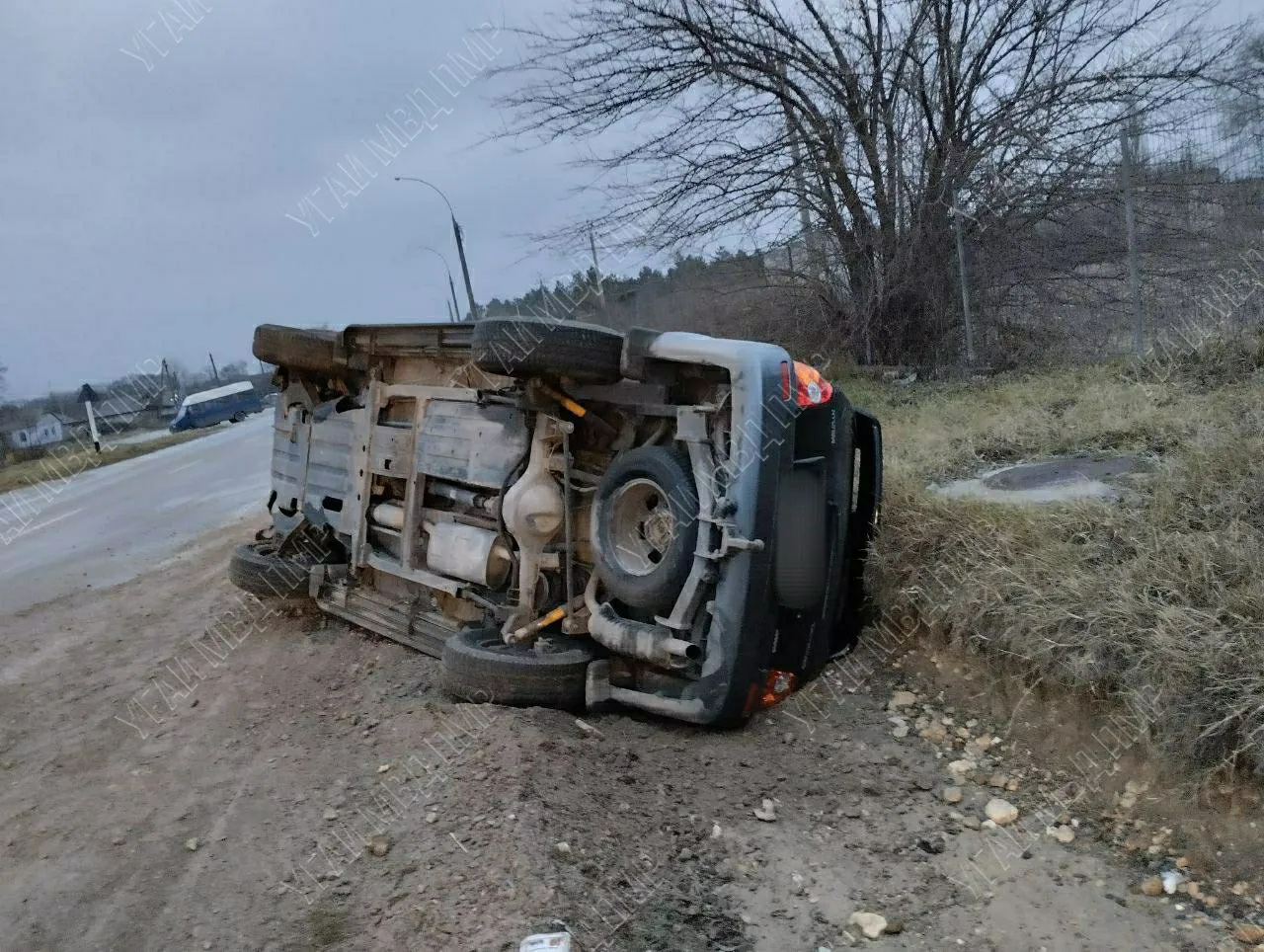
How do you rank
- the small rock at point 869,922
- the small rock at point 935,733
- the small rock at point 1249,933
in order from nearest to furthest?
1. the small rock at point 1249,933
2. the small rock at point 869,922
3. the small rock at point 935,733

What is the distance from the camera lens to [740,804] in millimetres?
3402

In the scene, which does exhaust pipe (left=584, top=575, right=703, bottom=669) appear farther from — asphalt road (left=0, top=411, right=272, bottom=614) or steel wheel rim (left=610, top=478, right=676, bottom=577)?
asphalt road (left=0, top=411, right=272, bottom=614)

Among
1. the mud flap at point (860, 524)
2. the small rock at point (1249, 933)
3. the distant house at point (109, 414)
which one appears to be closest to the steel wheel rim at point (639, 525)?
the mud flap at point (860, 524)

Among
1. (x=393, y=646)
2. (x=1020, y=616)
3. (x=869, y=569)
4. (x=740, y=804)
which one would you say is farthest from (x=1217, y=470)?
(x=393, y=646)

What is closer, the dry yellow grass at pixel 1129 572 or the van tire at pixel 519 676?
the dry yellow grass at pixel 1129 572

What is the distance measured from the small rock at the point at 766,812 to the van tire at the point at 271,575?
345cm

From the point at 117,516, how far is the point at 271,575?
25.0 ft

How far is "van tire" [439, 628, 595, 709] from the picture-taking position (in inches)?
159

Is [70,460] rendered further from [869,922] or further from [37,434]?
[869,922]

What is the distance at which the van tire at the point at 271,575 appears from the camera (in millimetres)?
5820

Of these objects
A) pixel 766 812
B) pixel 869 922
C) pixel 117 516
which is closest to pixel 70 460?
pixel 117 516

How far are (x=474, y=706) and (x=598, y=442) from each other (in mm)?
1331

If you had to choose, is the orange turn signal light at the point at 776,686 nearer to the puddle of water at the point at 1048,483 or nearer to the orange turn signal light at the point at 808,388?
the orange turn signal light at the point at 808,388

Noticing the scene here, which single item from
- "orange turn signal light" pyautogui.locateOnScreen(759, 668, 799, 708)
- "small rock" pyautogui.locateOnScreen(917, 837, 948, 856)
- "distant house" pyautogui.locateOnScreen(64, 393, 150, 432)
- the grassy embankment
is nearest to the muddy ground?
"small rock" pyautogui.locateOnScreen(917, 837, 948, 856)
